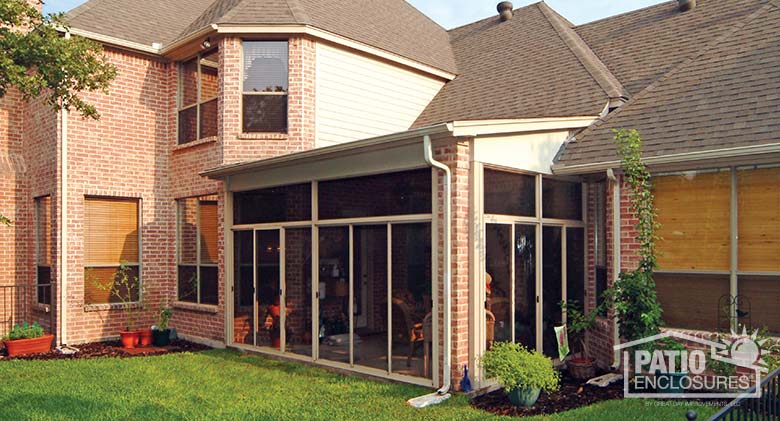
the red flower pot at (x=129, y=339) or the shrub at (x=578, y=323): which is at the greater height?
the shrub at (x=578, y=323)

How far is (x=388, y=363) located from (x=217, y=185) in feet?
18.0

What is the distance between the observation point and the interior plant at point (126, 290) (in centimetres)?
1195

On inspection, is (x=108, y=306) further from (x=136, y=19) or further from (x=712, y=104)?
(x=712, y=104)

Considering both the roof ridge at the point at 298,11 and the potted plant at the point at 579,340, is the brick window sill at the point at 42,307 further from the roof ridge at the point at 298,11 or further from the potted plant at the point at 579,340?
the potted plant at the point at 579,340

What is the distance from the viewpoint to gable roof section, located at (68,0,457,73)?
38.4 ft

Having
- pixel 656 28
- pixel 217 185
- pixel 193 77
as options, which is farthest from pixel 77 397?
pixel 656 28

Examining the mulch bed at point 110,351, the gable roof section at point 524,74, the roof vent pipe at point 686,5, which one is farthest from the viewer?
the roof vent pipe at point 686,5

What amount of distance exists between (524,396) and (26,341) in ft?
28.6

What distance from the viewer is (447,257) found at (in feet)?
24.7

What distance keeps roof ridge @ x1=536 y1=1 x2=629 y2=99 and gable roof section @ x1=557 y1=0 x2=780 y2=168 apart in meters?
0.80

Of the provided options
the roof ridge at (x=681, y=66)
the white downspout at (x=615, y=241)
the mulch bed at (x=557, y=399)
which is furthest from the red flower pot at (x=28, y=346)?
the roof ridge at (x=681, y=66)

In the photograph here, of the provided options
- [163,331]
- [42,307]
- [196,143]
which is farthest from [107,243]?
[196,143]

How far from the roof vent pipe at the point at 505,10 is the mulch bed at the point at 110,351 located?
10742mm

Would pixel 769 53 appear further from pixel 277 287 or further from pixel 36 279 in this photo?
pixel 36 279
